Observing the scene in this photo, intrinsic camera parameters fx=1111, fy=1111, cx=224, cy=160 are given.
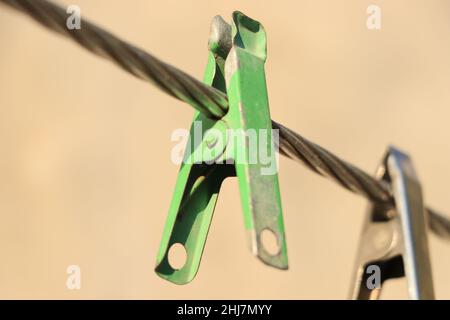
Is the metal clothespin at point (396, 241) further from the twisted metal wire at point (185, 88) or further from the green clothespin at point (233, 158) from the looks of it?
the green clothespin at point (233, 158)

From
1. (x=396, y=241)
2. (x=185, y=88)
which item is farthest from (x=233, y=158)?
(x=396, y=241)

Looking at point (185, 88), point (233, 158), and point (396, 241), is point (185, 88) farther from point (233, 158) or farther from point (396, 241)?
point (396, 241)

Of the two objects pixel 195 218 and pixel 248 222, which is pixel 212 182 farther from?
pixel 248 222

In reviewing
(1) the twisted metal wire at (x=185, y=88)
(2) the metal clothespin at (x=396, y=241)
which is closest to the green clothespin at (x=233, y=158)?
(1) the twisted metal wire at (x=185, y=88)

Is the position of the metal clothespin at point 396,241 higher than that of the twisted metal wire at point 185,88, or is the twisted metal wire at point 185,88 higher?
the twisted metal wire at point 185,88

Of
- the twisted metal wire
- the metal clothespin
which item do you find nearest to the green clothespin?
the twisted metal wire

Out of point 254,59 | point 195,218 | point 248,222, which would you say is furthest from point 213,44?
point 248,222
